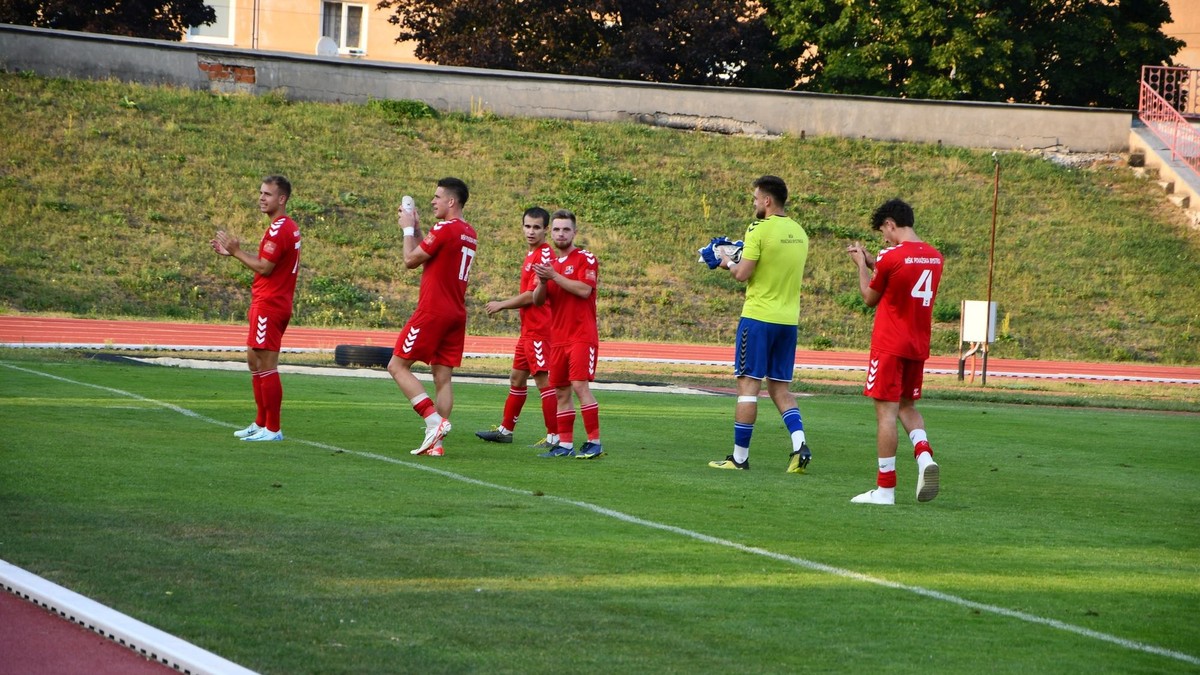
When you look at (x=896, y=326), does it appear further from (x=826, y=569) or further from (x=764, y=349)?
(x=826, y=569)

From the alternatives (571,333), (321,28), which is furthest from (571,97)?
(571,333)

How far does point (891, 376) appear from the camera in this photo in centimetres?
973

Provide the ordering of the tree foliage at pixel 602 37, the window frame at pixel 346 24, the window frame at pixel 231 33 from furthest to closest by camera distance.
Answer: the window frame at pixel 346 24, the window frame at pixel 231 33, the tree foliage at pixel 602 37

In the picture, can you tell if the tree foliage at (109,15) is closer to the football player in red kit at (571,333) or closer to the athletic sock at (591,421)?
the football player in red kit at (571,333)

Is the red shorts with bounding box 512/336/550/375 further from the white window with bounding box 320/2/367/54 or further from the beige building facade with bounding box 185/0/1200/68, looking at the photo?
the white window with bounding box 320/2/367/54

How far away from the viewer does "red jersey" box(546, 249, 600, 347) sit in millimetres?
11672

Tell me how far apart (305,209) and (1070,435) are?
23.8 meters

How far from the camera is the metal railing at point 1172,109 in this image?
43.8 m

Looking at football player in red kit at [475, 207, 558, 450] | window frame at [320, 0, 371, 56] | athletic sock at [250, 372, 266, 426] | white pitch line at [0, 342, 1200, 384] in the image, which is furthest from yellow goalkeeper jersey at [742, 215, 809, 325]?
window frame at [320, 0, 371, 56]

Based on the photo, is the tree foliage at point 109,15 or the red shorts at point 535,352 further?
the tree foliage at point 109,15

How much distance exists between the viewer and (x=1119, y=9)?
51219 mm

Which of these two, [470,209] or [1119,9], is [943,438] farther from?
[1119,9]

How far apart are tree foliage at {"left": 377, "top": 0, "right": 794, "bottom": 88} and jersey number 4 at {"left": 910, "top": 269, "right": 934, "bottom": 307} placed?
132ft

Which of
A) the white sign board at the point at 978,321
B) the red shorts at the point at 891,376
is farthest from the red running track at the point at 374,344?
the red shorts at the point at 891,376
